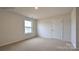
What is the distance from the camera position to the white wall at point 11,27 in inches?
61.9

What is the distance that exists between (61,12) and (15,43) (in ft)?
3.11

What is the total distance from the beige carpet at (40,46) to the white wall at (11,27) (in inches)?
3.9

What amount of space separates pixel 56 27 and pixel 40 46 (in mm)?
448

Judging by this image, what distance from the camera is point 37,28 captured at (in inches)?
71.6

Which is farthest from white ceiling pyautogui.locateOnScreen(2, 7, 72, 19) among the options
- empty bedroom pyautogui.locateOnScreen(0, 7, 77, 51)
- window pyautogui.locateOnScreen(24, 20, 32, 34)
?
window pyautogui.locateOnScreen(24, 20, 32, 34)

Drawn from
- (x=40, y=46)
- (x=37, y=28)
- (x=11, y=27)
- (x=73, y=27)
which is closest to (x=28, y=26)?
(x=37, y=28)

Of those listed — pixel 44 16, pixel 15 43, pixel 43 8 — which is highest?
pixel 43 8

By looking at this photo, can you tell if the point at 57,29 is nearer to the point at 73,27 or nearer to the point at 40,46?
the point at 73,27

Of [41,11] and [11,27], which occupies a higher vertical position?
[41,11]

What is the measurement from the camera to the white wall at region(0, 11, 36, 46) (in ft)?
5.16

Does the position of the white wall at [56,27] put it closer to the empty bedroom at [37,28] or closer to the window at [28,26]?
the empty bedroom at [37,28]

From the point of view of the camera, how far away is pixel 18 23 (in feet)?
5.66
